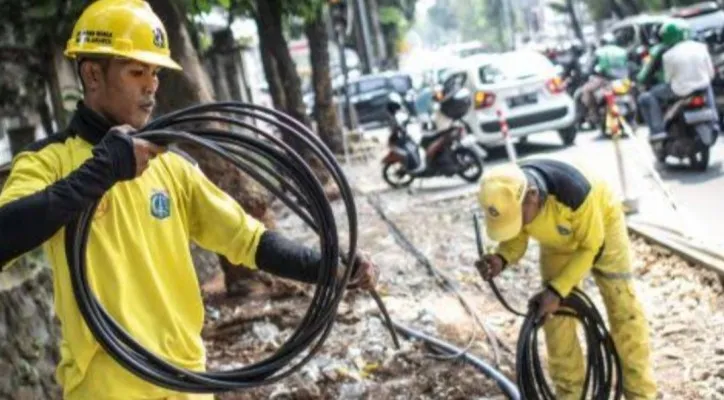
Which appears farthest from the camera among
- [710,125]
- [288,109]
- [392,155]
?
[288,109]

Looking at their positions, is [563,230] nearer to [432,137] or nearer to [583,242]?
[583,242]

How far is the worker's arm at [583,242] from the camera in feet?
13.4

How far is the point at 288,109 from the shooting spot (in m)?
14.0

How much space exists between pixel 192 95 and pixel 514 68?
857cm

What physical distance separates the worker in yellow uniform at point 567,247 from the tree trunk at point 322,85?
10839 millimetres

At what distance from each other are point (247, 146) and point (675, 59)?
26.1 feet

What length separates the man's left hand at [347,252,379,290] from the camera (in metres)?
2.76

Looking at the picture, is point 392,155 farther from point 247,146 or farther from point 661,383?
point 247,146

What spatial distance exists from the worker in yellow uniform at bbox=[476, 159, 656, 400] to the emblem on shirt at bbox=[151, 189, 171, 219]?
1.76 meters

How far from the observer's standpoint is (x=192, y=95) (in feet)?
21.1

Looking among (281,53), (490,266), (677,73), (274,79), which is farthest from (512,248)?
(274,79)

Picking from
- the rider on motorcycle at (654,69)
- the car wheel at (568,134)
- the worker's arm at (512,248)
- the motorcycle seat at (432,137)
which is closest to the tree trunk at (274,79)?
the motorcycle seat at (432,137)

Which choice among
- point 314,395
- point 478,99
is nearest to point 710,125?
point 478,99

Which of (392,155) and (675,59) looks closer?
(675,59)
